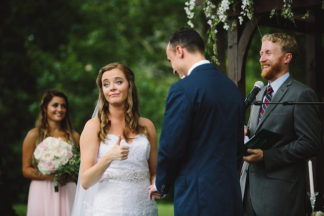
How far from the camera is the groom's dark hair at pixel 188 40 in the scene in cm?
270

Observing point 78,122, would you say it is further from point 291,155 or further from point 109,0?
point 291,155

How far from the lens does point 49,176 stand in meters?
4.71

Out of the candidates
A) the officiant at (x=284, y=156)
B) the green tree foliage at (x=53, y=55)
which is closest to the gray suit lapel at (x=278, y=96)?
the officiant at (x=284, y=156)

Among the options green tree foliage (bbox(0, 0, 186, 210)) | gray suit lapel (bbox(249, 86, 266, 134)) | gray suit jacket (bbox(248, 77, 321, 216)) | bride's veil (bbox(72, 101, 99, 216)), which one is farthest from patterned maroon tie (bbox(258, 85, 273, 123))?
green tree foliage (bbox(0, 0, 186, 210))

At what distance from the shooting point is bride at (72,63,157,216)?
3268 mm

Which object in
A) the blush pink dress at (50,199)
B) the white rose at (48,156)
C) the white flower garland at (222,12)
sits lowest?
the blush pink dress at (50,199)

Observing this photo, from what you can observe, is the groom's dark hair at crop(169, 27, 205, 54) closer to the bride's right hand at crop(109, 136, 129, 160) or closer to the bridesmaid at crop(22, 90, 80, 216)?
the bride's right hand at crop(109, 136, 129, 160)

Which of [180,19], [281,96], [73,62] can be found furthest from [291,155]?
[180,19]

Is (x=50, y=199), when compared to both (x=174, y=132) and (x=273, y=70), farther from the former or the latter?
(x=273, y=70)

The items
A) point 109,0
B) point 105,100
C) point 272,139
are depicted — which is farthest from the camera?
point 109,0

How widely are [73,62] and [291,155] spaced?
28.2 feet

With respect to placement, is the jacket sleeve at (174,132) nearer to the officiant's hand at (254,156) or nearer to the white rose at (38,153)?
the officiant's hand at (254,156)

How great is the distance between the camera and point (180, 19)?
14.2 metres

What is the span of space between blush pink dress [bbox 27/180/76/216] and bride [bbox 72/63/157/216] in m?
1.16
